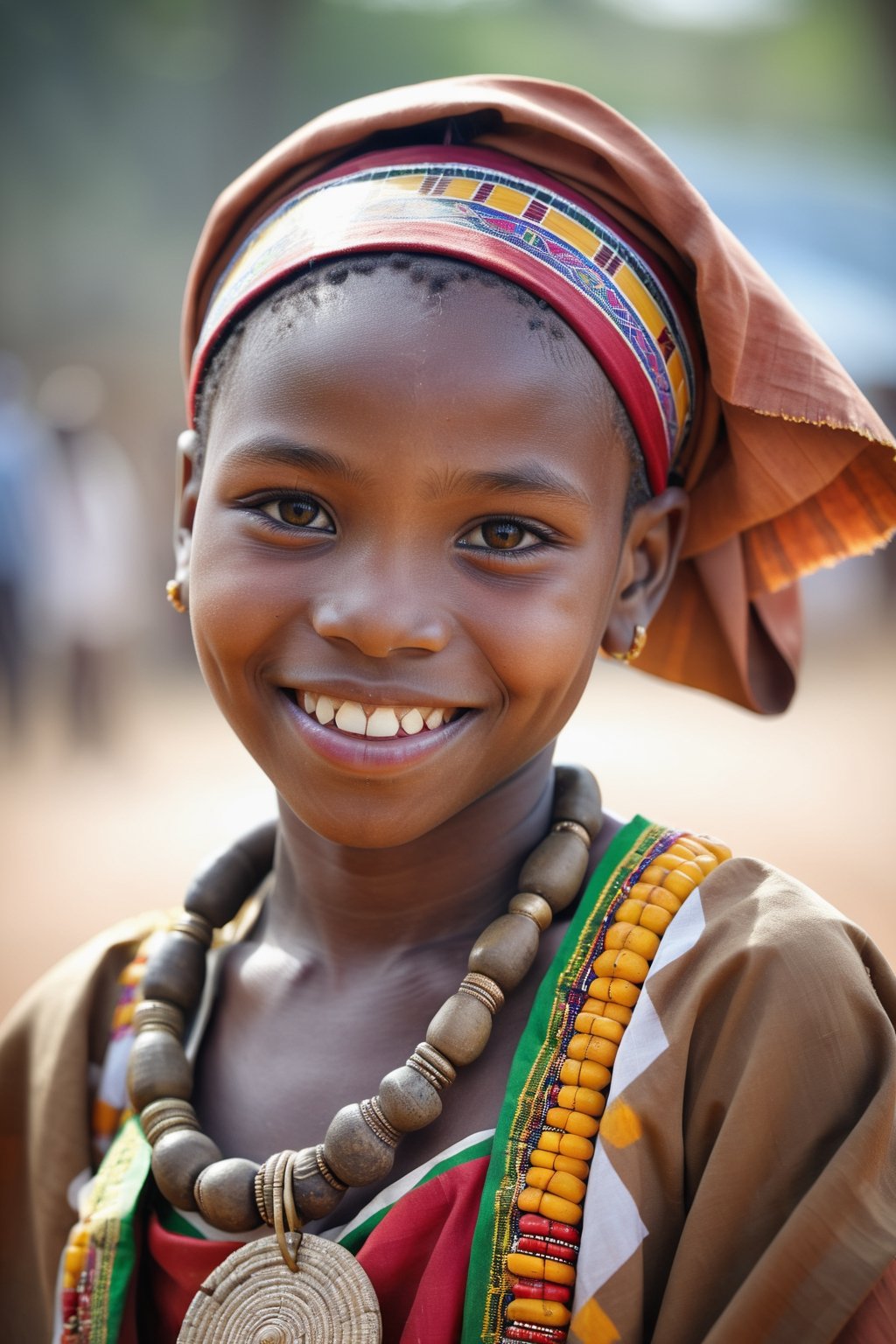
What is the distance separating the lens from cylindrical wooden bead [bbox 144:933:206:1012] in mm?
2008

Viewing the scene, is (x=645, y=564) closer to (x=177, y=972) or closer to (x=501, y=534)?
(x=501, y=534)

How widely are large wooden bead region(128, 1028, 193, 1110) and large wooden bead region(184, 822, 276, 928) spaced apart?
25 centimetres

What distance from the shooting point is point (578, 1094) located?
1.56m

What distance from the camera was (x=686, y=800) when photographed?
7.63 metres

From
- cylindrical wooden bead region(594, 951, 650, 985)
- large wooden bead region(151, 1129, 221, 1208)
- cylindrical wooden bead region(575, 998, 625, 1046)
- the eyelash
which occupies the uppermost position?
the eyelash

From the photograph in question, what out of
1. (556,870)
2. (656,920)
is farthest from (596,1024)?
(556,870)

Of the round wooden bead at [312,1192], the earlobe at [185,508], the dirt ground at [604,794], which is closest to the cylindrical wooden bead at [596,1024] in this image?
the round wooden bead at [312,1192]

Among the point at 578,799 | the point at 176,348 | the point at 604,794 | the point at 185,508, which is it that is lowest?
the point at 604,794

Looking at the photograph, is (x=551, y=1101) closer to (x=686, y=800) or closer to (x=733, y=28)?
(x=686, y=800)

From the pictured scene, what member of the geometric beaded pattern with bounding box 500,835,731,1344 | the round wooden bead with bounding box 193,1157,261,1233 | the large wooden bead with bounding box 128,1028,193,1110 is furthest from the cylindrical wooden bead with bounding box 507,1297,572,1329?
the large wooden bead with bounding box 128,1028,193,1110

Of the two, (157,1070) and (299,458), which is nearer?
(299,458)

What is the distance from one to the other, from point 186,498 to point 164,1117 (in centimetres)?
92

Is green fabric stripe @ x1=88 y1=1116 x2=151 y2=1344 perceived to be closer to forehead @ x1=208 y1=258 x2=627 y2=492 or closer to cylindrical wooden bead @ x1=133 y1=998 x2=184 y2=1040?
cylindrical wooden bead @ x1=133 y1=998 x2=184 y2=1040

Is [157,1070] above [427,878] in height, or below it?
below
